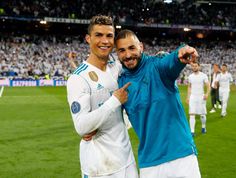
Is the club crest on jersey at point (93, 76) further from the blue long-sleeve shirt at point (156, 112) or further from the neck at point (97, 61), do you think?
the blue long-sleeve shirt at point (156, 112)

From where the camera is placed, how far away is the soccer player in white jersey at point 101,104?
341 centimetres

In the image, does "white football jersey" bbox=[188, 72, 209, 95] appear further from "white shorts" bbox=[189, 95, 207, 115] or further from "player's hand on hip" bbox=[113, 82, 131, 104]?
"player's hand on hip" bbox=[113, 82, 131, 104]

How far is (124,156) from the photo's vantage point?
142 inches

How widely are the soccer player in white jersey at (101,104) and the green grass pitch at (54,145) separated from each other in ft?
11.9

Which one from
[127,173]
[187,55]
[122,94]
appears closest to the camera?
[187,55]

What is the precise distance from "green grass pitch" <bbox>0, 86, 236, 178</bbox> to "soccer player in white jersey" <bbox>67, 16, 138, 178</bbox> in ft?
11.9

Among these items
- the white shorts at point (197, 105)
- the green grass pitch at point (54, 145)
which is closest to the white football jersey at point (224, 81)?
the green grass pitch at point (54, 145)

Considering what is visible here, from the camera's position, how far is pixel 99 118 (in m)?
3.29

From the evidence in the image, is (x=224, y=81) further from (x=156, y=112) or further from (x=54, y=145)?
(x=156, y=112)

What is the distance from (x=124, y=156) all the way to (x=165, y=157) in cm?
39

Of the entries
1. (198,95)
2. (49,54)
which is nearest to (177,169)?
(198,95)

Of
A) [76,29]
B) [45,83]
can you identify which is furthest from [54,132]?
[76,29]

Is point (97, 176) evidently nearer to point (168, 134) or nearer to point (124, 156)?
point (124, 156)

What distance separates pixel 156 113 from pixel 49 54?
4159cm
